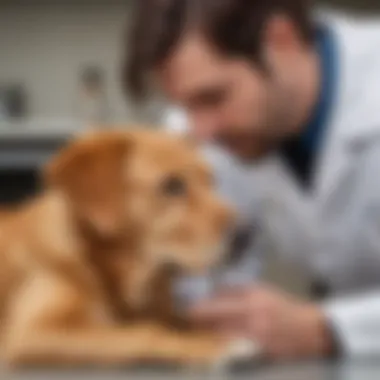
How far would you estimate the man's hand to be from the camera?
36.6 inches

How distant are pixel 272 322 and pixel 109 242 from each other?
6.1 inches

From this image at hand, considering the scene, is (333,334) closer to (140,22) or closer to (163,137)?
(163,137)

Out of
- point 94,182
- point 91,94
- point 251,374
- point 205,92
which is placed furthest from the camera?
point 91,94

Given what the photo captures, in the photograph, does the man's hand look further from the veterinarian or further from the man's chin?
the man's chin

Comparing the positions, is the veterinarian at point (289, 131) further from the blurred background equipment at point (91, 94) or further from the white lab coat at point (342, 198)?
the blurred background equipment at point (91, 94)

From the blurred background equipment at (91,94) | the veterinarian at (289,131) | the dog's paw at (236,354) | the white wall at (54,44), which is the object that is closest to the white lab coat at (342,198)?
the veterinarian at (289,131)

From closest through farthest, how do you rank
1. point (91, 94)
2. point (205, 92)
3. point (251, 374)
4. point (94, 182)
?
1. point (251, 374)
2. point (94, 182)
3. point (205, 92)
4. point (91, 94)

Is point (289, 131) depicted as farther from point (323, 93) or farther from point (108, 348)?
point (108, 348)

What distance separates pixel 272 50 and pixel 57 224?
0.26 meters

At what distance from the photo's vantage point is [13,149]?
1615 mm

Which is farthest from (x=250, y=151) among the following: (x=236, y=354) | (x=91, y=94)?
(x=91, y=94)

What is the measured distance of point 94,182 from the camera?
910mm

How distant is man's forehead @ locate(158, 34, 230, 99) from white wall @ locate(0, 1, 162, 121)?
833 mm

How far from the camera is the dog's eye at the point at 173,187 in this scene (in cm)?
96
